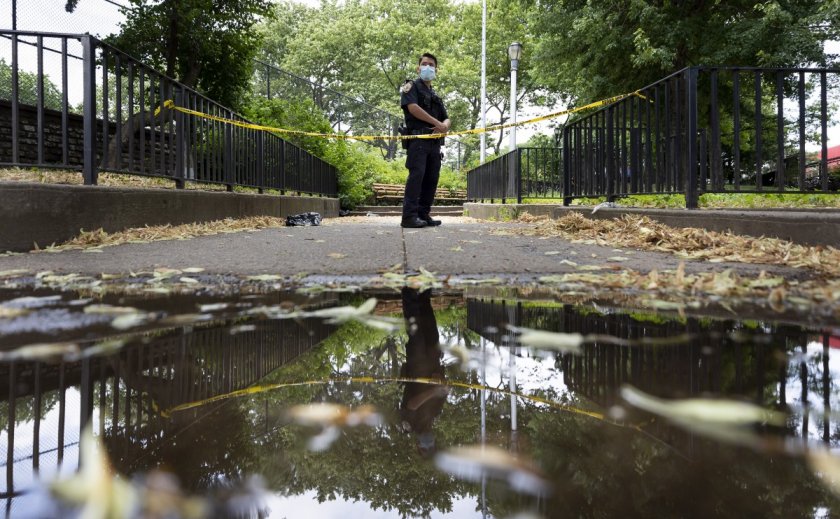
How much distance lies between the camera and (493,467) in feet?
2.78

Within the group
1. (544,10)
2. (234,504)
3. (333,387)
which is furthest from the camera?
(544,10)

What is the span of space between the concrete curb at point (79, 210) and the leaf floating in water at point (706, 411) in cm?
423

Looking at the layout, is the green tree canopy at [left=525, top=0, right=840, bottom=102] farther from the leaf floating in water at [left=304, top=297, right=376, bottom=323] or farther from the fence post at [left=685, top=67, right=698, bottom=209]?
the leaf floating in water at [left=304, top=297, right=376, bottom=323]

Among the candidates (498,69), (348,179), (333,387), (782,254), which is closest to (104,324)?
(333,387)

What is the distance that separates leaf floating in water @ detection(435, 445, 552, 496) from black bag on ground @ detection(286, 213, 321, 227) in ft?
26.9

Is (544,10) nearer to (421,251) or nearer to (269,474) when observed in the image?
(421,251)

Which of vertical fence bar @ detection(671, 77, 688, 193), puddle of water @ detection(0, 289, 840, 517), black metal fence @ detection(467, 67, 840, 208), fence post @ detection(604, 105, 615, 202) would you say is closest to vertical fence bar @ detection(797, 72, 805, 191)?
black metal fence @ detection(467, 67, 840, 208)

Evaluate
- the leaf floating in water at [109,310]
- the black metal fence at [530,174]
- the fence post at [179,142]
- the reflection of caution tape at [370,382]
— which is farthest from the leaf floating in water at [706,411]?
the black metal fence at [530,174]

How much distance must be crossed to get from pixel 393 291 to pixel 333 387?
122cm

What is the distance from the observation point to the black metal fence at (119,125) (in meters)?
4.63

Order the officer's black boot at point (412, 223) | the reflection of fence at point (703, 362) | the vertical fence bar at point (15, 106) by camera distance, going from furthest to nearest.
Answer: the officer's black boot at point (412, 223) → the vertical fence bar at point (15, 106) → the reflection of fence at point (703, 362)

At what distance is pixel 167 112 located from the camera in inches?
252

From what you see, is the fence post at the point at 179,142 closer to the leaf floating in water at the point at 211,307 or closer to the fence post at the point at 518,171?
the leaf floating in water at the point at 211,307

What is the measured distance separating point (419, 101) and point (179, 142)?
9.38 feet
